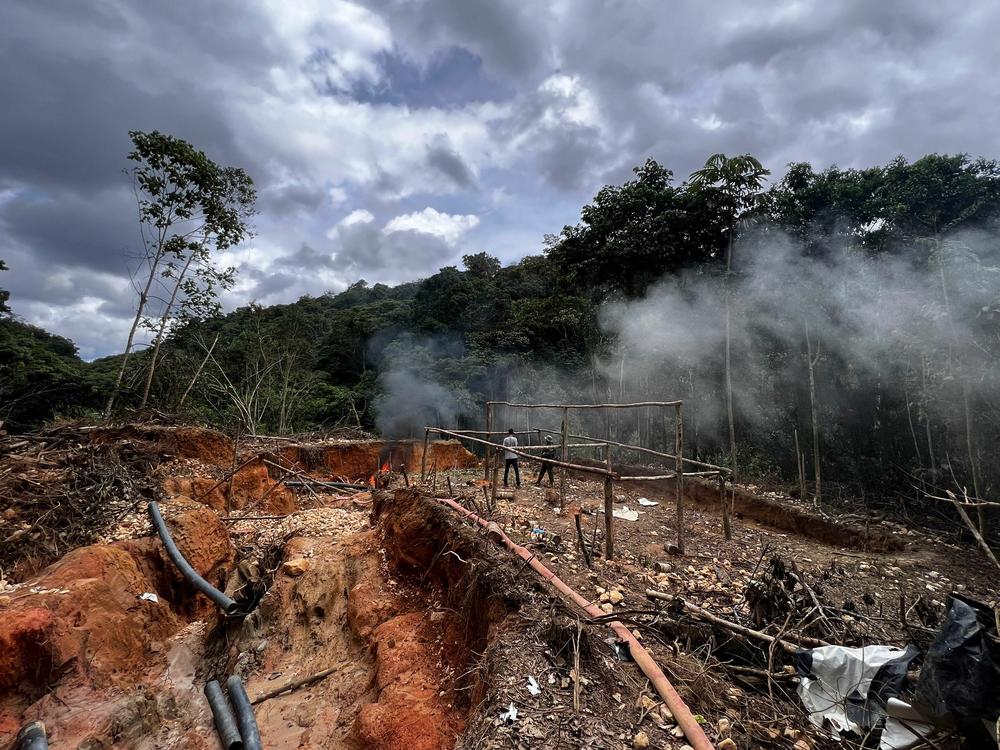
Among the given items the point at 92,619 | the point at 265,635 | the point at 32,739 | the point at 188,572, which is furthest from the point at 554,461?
the point at 92,619

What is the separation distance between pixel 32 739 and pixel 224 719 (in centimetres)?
142

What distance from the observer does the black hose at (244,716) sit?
4012mm

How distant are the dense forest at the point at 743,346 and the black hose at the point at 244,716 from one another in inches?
308

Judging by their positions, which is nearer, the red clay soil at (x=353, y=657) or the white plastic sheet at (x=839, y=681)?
the white plastic sheet at (x=839, y=681)

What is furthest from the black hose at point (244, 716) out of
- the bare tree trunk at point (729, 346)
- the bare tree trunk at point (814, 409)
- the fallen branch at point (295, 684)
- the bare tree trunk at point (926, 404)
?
the bare tree trunk at point (729, 346)

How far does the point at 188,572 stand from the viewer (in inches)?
240

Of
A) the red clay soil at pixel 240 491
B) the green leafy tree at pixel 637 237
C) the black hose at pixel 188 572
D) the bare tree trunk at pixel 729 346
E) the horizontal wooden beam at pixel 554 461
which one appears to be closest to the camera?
the horizontal wooden beam at pixel 554 461

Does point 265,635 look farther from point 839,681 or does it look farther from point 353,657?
point 839,681

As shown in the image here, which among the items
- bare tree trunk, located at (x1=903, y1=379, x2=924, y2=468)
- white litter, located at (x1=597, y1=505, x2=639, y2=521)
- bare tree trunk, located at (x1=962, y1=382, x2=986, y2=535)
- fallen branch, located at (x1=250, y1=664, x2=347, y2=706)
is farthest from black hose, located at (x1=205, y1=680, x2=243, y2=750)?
bare tree trunk, located at (x1=903, y1=379, x2=924, y2=468)

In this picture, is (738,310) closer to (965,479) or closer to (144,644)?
(965,479)

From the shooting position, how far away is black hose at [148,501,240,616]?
5871 mm

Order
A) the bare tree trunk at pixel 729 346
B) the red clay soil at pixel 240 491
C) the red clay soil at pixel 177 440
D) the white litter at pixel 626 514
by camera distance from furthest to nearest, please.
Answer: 1. the bare tree trunk at pixel 729 346
2. the red clay soil at pixel 177 440
3. the red clay soil at pixel 240 491
4. the white litter at pixel 626 514

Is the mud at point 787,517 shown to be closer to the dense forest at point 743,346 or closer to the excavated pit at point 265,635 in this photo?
the dense forest at point 743,346

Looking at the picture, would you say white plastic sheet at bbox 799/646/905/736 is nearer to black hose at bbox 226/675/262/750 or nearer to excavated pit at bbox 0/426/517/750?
excavated pit at bbox 0/426/517/750
